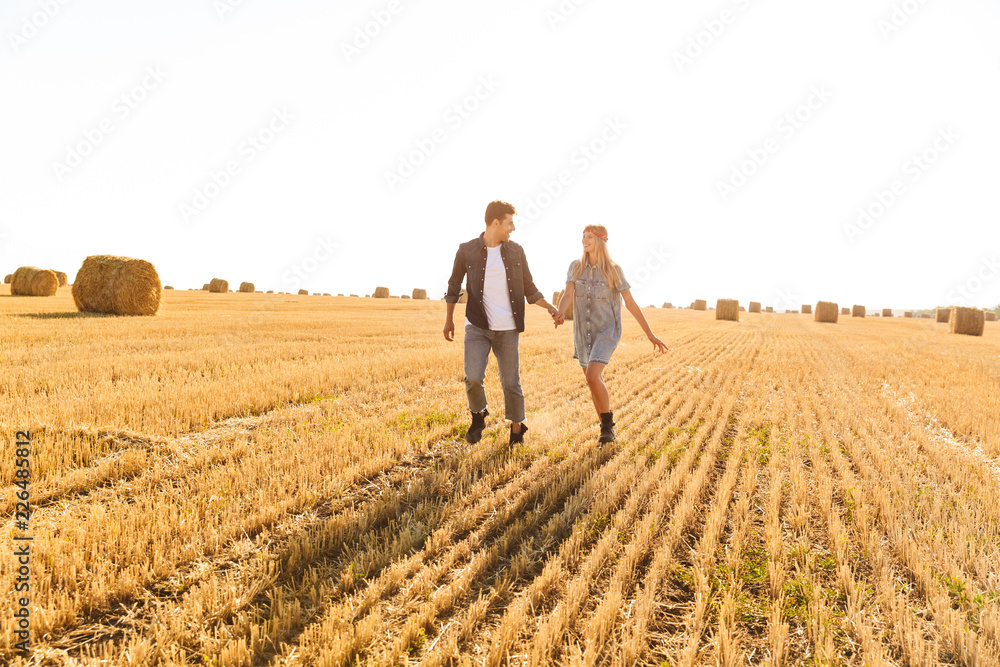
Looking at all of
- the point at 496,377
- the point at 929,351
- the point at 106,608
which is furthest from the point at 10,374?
the point at 929,351

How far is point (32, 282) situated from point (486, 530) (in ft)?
122

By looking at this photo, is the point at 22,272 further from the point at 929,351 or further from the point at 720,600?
the point at 929,351

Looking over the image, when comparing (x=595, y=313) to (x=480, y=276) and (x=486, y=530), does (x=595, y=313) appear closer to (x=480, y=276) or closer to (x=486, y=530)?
(x=480, y=276)

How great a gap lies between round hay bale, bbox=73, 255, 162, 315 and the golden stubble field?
536 inches

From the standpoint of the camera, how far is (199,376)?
8031 millimetres

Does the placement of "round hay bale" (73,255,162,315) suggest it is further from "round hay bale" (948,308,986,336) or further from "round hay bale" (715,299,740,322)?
"round hay bale" (948,308,986,336)

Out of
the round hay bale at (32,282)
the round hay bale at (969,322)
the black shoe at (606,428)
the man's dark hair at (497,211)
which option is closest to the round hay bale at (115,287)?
the round hay bale at (32,282)

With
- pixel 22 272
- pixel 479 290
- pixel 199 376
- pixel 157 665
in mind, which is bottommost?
pixel 157 665

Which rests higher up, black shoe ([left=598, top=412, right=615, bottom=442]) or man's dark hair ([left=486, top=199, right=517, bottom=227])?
man's dark hair ([left=486, top=199, right=517, bottom=227])

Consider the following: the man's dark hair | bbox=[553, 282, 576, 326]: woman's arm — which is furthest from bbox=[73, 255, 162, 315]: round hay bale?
bbox=[553, 282, 576, 326]: woman's arm

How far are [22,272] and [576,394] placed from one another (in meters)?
36.3

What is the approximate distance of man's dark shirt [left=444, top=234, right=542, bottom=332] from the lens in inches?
205

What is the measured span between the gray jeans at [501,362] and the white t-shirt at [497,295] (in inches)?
4.6

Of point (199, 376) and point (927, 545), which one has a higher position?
point (199, 376)
